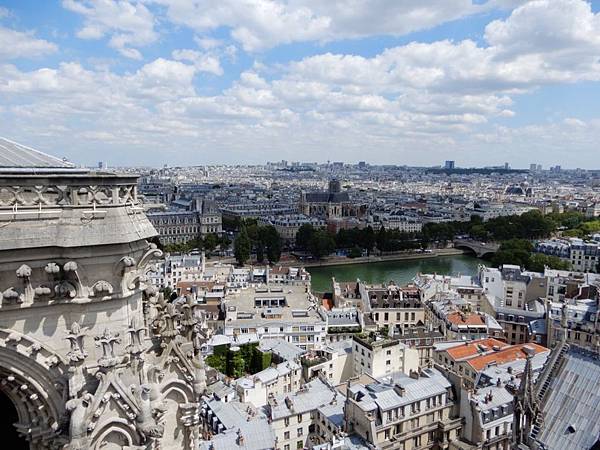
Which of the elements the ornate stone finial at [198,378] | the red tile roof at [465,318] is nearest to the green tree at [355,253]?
the red tile roof at [465,318]

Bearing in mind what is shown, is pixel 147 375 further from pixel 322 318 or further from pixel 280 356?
pixel 322 318

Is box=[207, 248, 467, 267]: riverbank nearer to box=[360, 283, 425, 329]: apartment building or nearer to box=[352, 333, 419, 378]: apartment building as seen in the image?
box=[360, 283, 425, 329]: apartment building

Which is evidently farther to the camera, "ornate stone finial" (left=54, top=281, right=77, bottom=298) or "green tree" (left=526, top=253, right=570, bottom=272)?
"green tree" (left=526, top=253, right=570, bottom=272)

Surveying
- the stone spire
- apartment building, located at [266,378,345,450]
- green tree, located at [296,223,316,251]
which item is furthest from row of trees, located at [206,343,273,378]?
green tree, located at [296,223,316,251]

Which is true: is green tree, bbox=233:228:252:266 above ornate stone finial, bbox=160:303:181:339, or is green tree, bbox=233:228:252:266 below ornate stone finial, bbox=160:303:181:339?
below

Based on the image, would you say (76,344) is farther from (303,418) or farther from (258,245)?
(258,245)

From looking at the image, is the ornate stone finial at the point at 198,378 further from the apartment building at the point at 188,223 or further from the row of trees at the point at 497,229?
the apartment building at the point at 188,223
